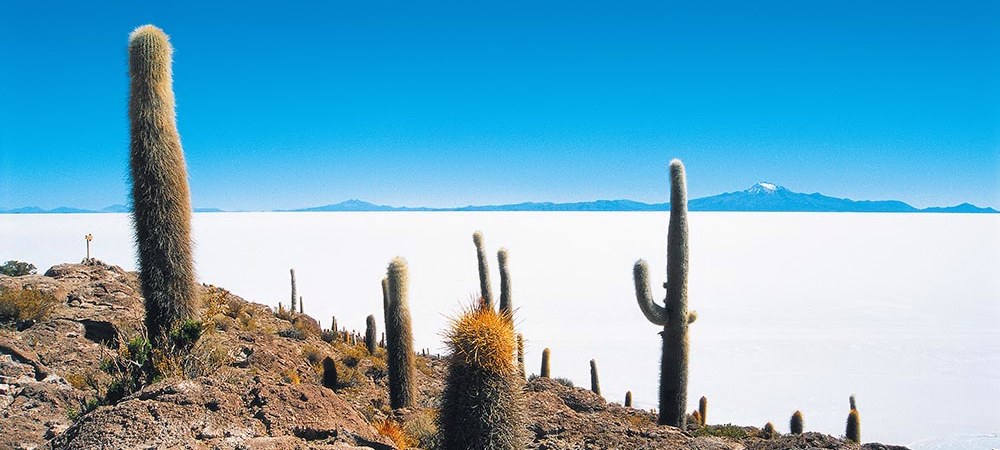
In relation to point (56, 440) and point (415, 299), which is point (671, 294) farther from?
point (415, 299)

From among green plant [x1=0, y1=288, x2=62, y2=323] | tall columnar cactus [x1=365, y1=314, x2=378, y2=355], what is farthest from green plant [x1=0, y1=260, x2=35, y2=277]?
tall columnar cactus [x1=365, y1=314, x2=378, y2=355]

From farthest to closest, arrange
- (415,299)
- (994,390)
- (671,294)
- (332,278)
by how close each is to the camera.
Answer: (332,278), (415,299), (994,390), (671,294)

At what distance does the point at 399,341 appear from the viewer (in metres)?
12.0

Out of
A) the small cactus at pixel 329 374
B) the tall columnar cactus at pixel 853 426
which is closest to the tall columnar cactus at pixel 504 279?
the small cactus at pixel 329 374

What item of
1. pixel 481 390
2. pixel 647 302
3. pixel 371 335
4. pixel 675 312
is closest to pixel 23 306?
pixel 371 335

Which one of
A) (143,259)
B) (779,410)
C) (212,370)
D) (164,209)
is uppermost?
(164,209)

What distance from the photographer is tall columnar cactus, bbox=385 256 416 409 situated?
1178 centimetres

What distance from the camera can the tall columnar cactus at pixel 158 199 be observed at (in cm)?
777

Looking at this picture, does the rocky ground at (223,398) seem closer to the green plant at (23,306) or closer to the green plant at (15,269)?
the green plant at (23,306)

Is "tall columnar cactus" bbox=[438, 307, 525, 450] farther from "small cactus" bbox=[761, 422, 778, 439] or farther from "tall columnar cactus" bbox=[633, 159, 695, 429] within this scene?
"small cactus" bbox=[761, 422, 778, 439]

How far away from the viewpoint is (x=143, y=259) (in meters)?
7.78

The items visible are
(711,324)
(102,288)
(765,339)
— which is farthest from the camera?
(711,324)

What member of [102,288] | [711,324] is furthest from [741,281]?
[102,288]

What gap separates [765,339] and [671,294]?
712 inches
